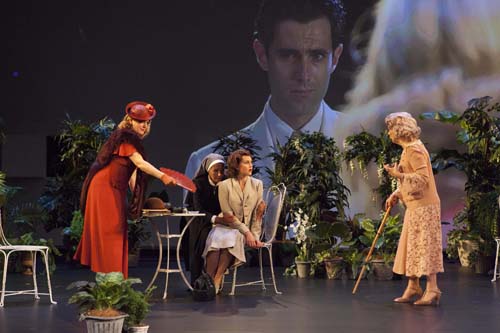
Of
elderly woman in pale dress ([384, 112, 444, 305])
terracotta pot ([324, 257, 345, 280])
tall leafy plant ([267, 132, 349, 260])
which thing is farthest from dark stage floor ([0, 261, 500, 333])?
tall leafy plant ([267, 132, 349, 260])

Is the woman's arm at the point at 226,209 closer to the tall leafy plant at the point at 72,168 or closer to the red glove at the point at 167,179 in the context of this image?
the red glove at the point at 167,179

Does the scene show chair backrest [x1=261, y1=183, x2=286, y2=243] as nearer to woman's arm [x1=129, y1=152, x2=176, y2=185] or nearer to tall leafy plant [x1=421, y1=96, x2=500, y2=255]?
woman's arm [x1=129, y1=152, x2=176, y2=185]

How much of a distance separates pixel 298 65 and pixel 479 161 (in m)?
2.61

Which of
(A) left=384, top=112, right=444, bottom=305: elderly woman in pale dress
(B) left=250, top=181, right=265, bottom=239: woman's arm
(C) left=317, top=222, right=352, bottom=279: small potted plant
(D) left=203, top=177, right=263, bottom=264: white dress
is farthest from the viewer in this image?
(C) left=317, top=222, right=352, bottom=279: small potted plant

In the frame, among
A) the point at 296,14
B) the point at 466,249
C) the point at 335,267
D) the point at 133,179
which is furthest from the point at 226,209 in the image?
Answer: the point at 296,14

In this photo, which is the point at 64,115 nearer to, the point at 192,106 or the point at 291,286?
the point at 192,106

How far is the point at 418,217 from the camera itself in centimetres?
614

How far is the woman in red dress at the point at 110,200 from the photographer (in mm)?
5395

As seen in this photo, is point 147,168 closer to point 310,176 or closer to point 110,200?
point 110,200

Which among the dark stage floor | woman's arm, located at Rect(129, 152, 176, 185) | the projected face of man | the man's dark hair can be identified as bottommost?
the dark stage floor

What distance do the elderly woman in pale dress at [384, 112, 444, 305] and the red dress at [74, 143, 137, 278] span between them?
1.89m

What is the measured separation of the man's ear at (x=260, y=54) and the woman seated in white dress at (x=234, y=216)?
412cm

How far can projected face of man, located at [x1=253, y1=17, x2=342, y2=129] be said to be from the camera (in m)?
10.5

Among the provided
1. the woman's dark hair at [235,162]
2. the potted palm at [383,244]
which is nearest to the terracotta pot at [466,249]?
the potted palm at [383,244]
